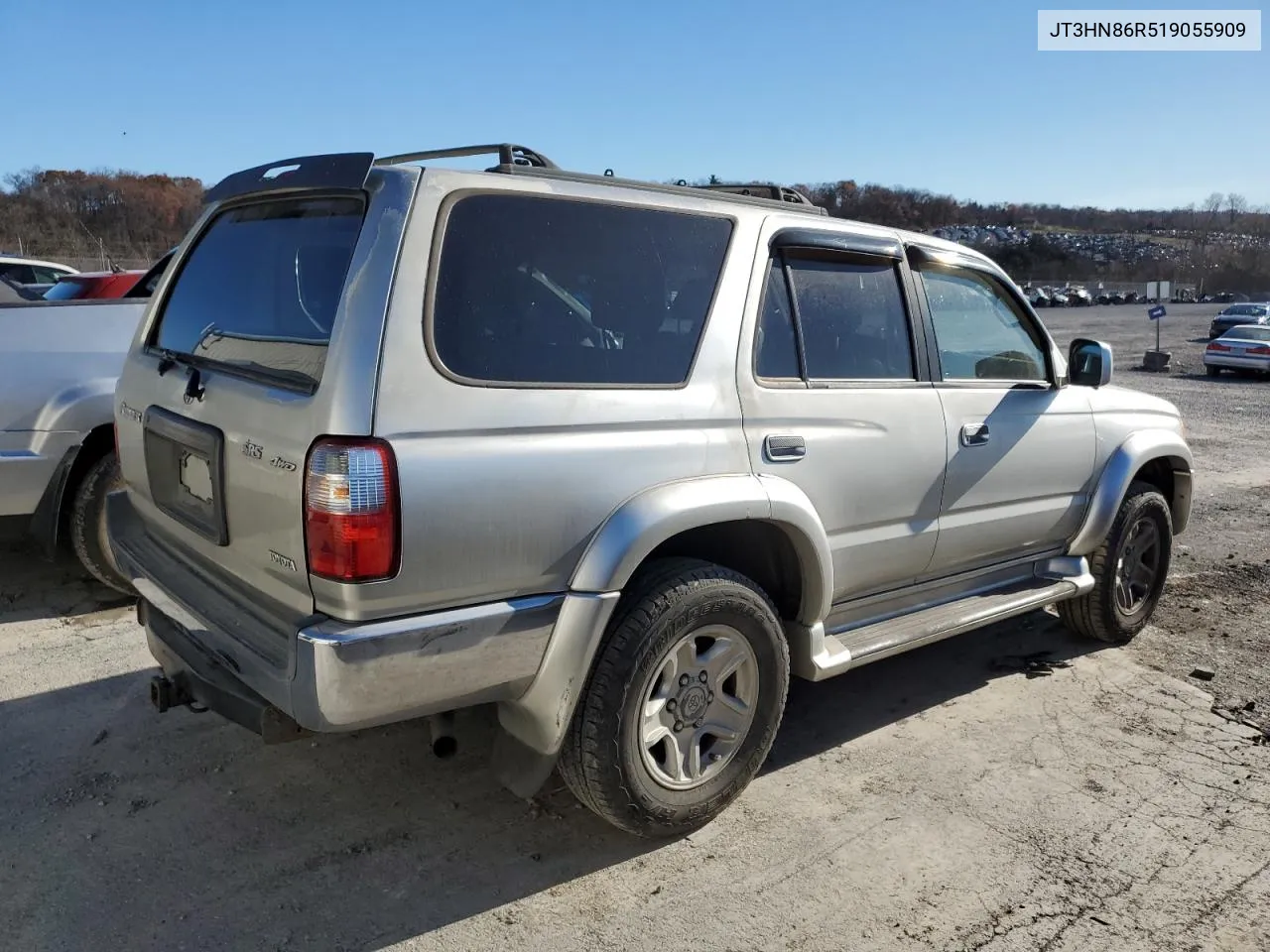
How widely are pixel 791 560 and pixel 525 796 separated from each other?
1206mm

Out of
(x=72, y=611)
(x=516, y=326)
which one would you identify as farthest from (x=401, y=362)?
(x=72, y=611)

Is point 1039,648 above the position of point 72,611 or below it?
below

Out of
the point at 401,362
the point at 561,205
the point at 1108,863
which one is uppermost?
the point at 561,205

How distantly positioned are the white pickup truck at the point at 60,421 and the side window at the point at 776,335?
355cm

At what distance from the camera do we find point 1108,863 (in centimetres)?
300

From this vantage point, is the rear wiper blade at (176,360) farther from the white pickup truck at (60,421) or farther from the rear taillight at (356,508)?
the white pickup truck at (60,421)

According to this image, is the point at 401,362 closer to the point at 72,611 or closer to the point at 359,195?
the point at 359,195

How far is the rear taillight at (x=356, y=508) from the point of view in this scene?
7.45ft

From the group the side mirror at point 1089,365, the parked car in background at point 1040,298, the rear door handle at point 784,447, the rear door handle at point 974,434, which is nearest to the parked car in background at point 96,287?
the rear door handle at point 784,447

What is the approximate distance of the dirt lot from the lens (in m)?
2.64

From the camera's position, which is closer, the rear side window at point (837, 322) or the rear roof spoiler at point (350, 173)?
the rear roof spoiler at point (350, 173)

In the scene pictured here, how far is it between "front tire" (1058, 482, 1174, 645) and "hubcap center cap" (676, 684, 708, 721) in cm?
264

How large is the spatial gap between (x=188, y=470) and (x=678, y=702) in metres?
1.69

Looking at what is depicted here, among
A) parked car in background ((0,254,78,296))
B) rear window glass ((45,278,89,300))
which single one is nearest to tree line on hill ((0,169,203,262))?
parked car in background ((0,254,78,296))
